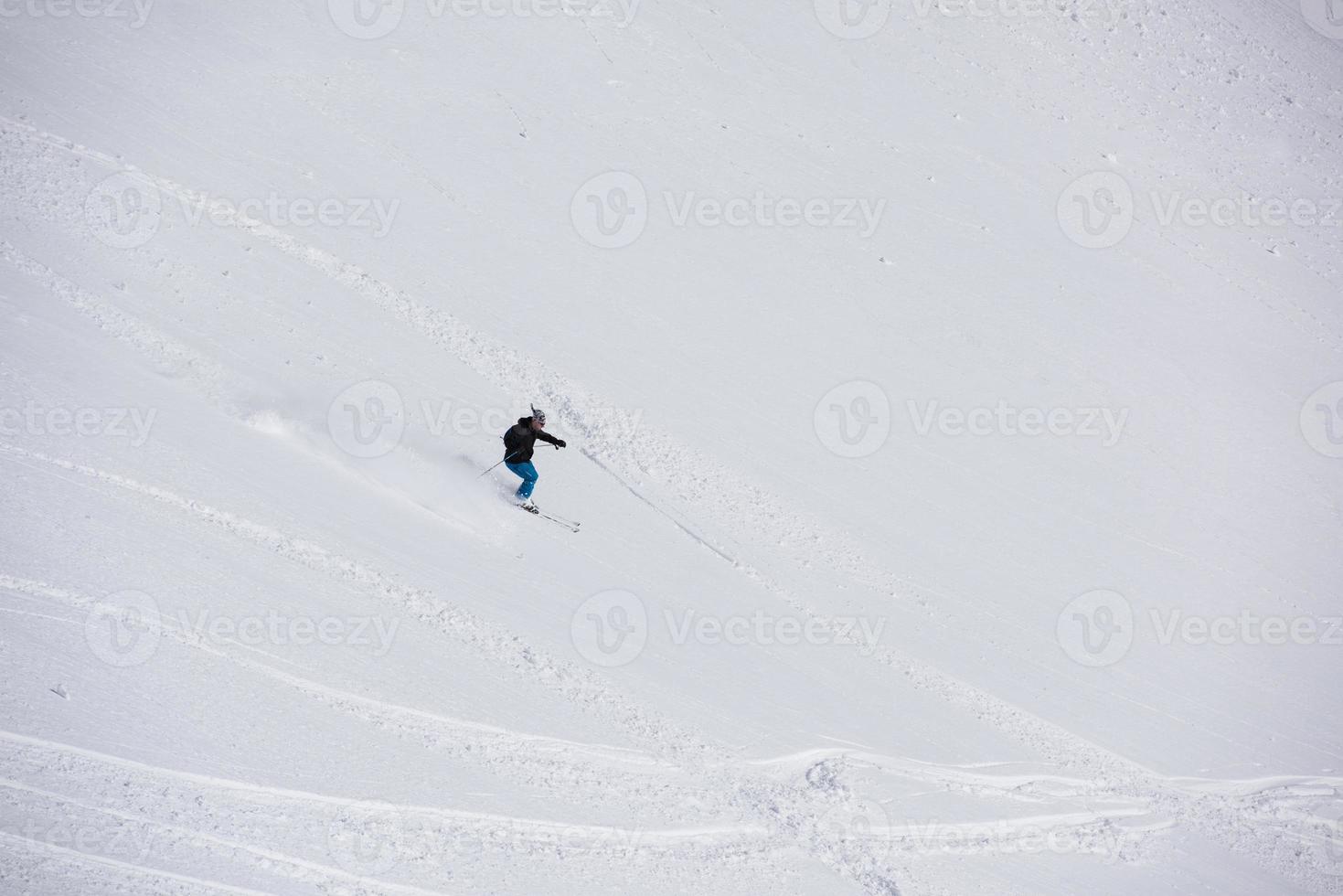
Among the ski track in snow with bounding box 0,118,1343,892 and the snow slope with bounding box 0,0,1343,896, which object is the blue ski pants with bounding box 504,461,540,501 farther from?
the ski track in snow with bounding box 0,118,1343,892

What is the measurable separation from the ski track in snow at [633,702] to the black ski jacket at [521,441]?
1.35 m

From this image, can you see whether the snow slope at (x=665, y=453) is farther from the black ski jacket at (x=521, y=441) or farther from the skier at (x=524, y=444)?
the black ski jacket at (x=521, y=441)

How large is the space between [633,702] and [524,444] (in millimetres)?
3231

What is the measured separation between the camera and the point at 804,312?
15.8 m

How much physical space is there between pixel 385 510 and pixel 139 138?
734 cm

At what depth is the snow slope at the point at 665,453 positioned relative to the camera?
32.7 ft

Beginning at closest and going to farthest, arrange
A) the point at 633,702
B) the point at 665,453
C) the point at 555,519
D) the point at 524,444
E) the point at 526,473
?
the point at 633,702 → the point at 524,444 → the point at 526,473 → the point at 555,519 → the point at 665,453

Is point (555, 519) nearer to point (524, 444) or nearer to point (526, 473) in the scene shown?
point (526, 473)

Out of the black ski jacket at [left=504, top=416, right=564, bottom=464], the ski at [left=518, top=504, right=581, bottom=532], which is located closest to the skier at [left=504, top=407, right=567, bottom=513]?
the black ski jacket at [left=504, top=416, right=564, bottom=464]

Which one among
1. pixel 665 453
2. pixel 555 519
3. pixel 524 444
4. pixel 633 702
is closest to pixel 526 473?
pixel 524 444

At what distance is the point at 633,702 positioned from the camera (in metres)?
10.9

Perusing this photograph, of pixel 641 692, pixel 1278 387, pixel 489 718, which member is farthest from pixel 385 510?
pixel 1278 387

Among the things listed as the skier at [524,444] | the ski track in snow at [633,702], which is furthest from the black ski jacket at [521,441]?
the ski track in snow at [633,702]

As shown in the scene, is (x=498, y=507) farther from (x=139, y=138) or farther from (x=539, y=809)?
(x=139, y=138)
